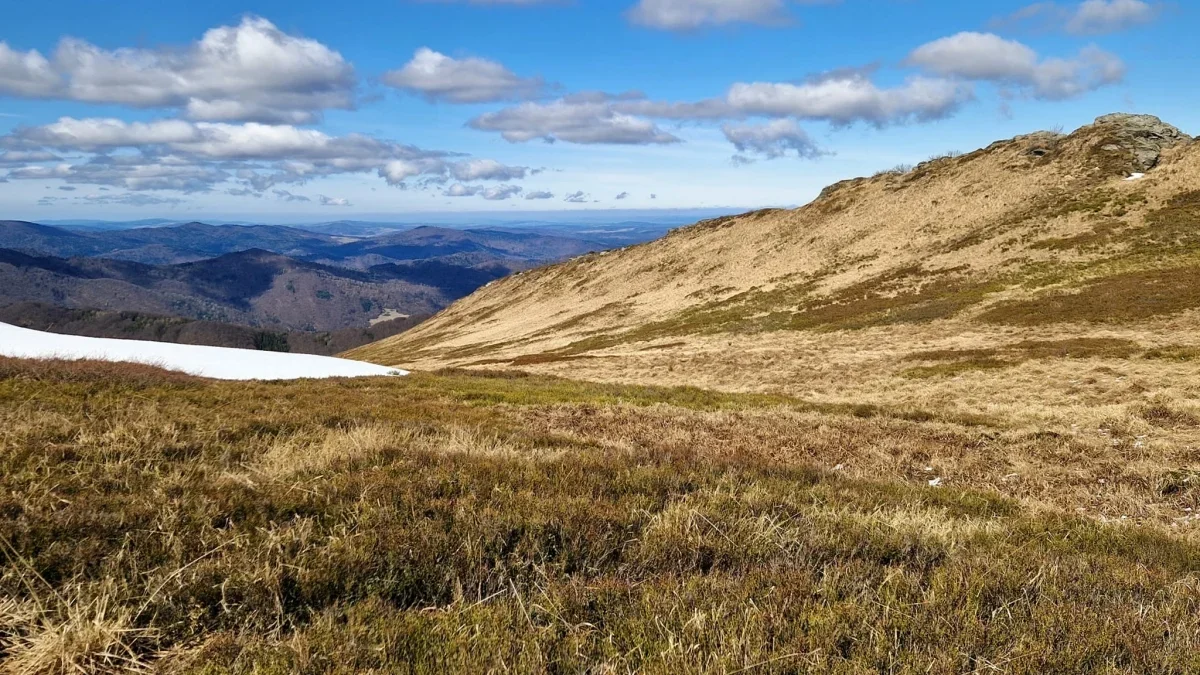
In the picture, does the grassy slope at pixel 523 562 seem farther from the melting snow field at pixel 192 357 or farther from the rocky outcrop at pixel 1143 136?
the rocky outcrop at pixel 1143 136

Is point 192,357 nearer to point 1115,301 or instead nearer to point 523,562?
point 523,562

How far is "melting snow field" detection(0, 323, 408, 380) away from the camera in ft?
83.3

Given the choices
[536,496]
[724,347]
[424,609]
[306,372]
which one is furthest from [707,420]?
[724,347]

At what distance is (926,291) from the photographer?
186 ft

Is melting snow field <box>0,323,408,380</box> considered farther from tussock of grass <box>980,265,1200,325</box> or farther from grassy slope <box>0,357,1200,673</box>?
tussock of grass <box>980,265,1200,325</box>

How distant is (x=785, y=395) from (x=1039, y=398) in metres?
10.5

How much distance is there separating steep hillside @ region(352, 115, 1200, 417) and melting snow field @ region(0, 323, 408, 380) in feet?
63.3

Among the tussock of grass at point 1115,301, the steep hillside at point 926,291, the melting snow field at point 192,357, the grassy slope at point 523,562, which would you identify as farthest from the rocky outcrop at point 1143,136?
the melting snow field at point 192,357

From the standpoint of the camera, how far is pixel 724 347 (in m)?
50.7

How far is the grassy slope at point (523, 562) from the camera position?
3.75 metres

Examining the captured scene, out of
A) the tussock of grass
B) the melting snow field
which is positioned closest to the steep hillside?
the tussock of grass

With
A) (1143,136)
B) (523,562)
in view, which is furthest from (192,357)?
(1143,136)

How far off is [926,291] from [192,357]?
192 ft

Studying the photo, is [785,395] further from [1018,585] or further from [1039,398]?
[1018,585]
